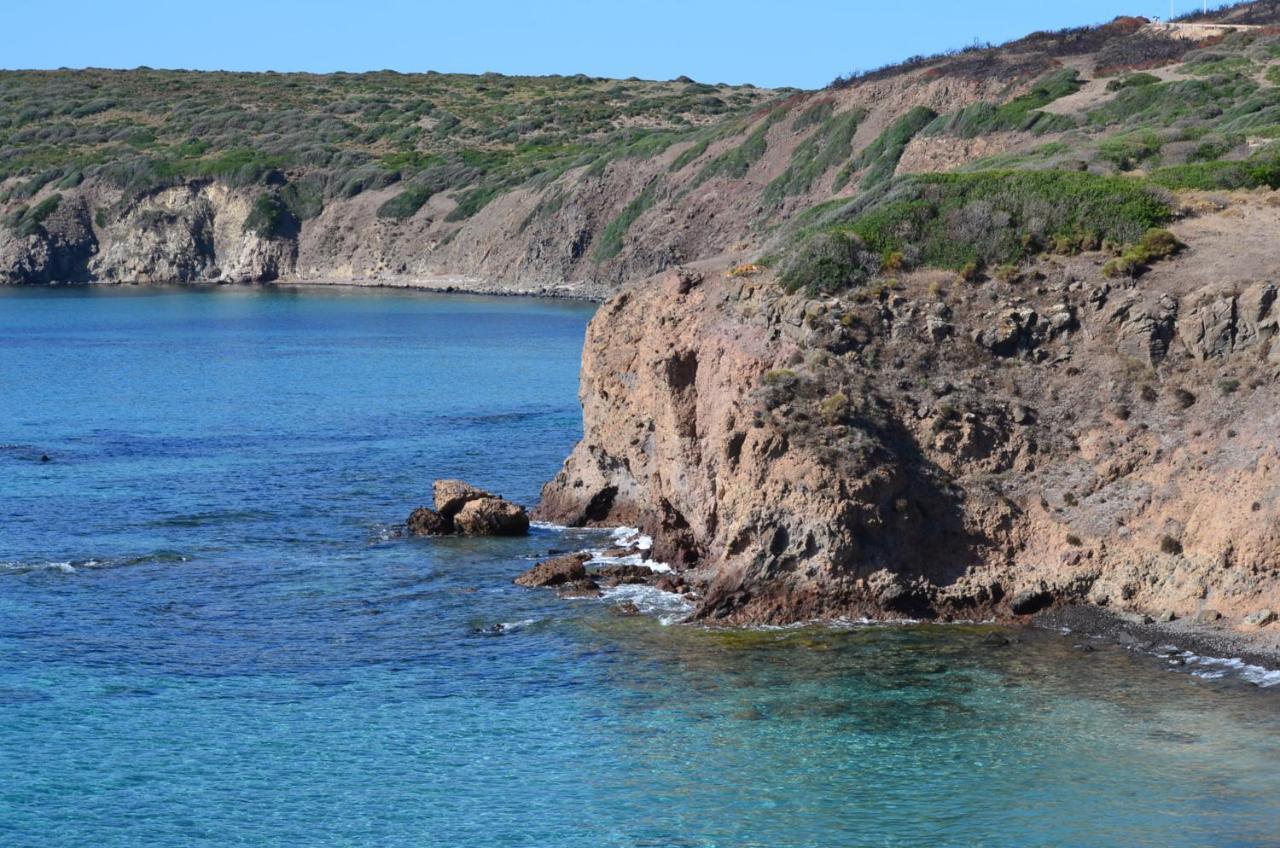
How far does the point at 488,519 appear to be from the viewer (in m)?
38.4

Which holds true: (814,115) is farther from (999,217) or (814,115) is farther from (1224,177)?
(999,217)

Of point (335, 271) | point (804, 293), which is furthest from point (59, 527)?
point (335, 271)

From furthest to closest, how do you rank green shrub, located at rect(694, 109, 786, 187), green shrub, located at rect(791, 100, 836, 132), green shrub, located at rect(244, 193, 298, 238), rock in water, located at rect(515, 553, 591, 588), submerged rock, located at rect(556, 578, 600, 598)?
green shrub, located at rect(244, 193, 298, 238) → green shrub, located at rect(694, 109, 786, 187) → green shrub, located at rect(791, 100, 836, 132) → rock in water, located at rect(515, 553, 591, 588) → submerged rock, located at rect(556, 578, 600, 598)

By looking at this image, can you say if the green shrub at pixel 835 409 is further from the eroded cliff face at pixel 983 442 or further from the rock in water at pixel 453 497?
the rock in water at pixel 453 497

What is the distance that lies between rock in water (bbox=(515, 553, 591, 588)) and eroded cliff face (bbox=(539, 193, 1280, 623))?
2148 mm

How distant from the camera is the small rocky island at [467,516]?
3844 cm

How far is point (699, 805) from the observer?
889 inches

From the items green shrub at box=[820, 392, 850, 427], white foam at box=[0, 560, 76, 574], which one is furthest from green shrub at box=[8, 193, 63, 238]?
green shrub at box=[820, 392, 850, 427]

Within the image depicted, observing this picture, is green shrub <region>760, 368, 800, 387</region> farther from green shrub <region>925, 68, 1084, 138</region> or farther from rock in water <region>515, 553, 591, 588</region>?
green shrub <region>925, 68, 1084, 138</region>

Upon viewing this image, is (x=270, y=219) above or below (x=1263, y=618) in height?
above

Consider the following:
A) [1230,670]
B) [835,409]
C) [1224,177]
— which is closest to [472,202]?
[1224,177]

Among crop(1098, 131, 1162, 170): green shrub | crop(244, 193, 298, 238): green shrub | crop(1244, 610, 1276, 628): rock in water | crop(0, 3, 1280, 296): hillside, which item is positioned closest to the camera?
crop(1244, 610, 1276, 628): rock in water

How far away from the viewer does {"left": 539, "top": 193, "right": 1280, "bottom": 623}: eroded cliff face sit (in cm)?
2995

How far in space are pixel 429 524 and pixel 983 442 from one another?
13.3 m
